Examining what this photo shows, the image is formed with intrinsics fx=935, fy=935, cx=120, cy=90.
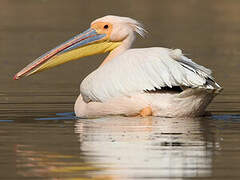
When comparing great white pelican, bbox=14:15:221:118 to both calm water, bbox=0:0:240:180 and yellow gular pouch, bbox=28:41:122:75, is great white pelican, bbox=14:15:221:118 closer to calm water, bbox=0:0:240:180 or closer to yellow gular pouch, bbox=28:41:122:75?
calm water, bbox=0:0:240:180

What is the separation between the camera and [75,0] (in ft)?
95.0

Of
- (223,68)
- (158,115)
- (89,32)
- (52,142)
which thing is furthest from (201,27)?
(52,142)

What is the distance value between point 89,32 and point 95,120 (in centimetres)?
148

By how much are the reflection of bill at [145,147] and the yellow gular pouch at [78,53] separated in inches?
44.1

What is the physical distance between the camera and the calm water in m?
6.75

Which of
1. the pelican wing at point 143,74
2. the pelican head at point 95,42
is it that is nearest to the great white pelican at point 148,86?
the pelican wing at point 143,74

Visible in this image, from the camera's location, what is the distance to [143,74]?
9180 millimetres

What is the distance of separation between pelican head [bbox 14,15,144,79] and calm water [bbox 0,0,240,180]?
0.49 m

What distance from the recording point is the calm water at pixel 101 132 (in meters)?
6.75

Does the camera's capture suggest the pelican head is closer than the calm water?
No

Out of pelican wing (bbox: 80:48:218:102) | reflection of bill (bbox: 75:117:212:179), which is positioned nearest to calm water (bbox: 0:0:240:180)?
reflection of bill (bbox: 75:117:212:179)

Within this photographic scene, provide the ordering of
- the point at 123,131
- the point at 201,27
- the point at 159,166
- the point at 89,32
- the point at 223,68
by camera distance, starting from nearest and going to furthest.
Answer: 1. the point at 159,166
2. the point at 123,131
3. the point at 89,32
4. the point at 223,68
5. the point at 201,27

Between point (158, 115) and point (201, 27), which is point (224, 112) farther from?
point (201, 27)

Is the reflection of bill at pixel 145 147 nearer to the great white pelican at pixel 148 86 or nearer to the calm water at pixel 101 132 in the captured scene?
the calm water at pixel 101 132
